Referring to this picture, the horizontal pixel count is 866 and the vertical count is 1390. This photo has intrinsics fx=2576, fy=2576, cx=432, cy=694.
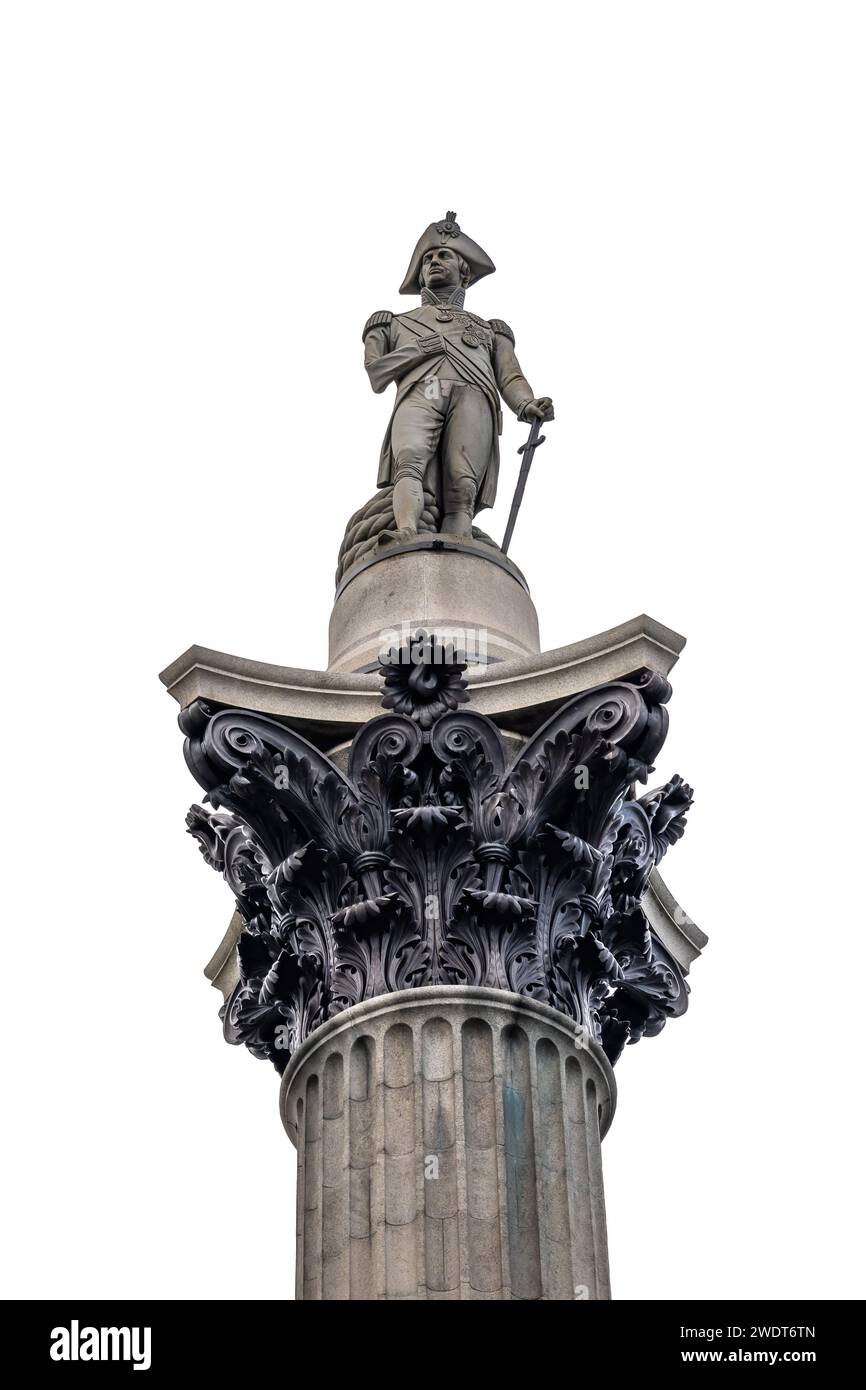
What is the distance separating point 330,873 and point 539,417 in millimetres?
6528

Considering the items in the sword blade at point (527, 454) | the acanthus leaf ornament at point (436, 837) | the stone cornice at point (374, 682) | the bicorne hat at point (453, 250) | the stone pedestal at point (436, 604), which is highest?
the bicorne hat at point (453, 250)

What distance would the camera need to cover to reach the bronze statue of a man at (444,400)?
2691 centimetres

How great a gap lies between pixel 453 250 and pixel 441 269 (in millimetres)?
350

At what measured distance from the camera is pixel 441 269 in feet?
95.3

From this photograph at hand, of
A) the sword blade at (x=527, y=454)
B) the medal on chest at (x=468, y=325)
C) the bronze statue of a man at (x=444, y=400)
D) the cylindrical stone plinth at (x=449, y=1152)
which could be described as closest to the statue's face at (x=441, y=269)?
the bronze statue of a man at (x=444, y=400)

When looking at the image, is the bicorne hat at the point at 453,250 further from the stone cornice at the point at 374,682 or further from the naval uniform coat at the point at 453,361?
the stone cornice at the point at 374,682

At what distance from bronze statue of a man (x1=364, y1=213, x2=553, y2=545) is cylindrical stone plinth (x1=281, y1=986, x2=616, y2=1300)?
6.37 m

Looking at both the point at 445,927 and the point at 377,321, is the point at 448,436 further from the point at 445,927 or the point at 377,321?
the point at 445,927

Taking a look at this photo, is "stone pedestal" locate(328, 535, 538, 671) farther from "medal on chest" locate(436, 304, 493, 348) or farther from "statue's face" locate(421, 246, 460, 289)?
"statue's face" locate(421, 246, 460, 289)

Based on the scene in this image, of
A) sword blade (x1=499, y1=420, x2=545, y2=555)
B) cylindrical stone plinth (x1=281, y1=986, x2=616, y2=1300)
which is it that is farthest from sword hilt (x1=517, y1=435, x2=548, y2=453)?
cylindrical stone plinth (x1=281, y1=986, x2=616, y2=1300)

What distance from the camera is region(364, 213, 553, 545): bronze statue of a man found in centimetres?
2691

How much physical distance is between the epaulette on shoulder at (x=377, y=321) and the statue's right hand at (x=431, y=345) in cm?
50
